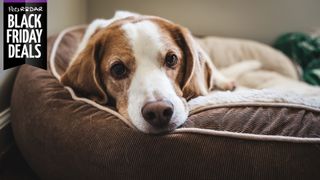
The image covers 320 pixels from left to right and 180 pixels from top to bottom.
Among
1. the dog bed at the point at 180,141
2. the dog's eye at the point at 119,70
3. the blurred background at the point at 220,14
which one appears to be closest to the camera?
the dog bed at the point at 180,141

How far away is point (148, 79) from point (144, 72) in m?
0.04

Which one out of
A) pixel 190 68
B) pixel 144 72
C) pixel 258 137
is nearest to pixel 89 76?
pixel 144 72

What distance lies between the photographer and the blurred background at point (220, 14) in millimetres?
2076

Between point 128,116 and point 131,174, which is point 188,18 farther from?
point 131,174

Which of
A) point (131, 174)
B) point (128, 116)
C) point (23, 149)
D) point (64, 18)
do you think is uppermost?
point (64, 18)

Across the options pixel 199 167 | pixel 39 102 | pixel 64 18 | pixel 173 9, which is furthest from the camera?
pixel 173 9

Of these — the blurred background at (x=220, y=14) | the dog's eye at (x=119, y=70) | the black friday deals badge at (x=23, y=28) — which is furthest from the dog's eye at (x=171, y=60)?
the blurred background at (x=220, y=14)

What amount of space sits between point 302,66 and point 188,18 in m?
0.81

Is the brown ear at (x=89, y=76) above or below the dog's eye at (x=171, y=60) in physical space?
below

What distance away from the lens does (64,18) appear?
198cm

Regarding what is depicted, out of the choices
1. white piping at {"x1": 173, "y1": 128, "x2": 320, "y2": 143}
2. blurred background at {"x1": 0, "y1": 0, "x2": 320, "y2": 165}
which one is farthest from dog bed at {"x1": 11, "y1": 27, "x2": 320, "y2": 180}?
blurred background at {"x1": 0, "y1": 0, "x2": 320, "y2": 165}

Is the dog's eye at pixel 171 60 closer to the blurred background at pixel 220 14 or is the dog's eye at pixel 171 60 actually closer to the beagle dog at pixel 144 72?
the beagle dog at pixel 144 72

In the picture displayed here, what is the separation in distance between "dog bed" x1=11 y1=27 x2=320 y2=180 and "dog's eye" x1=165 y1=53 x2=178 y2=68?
0.17 meters

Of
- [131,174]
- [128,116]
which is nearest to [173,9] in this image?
[128,116]
